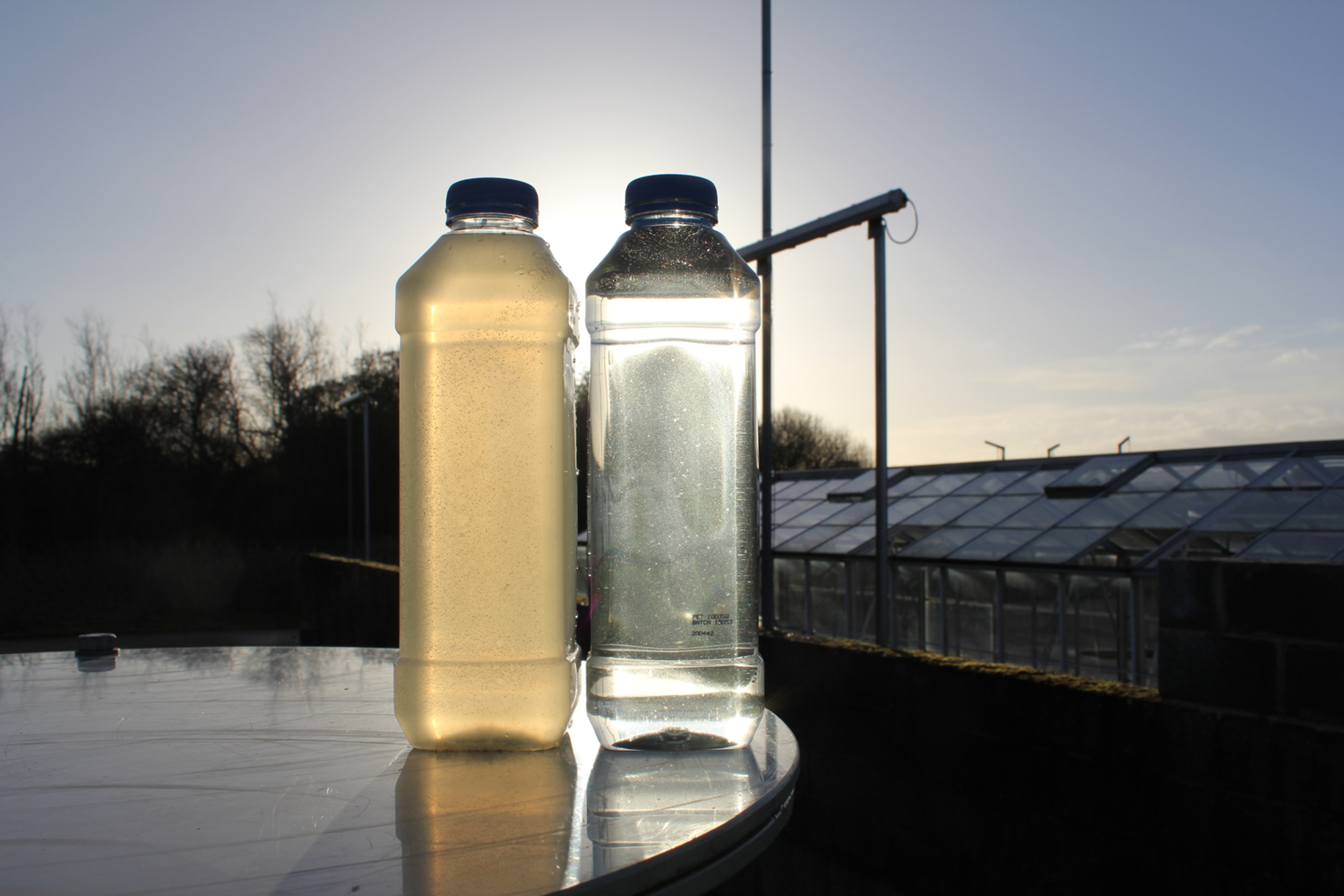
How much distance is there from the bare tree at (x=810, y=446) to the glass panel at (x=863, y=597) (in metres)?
20.7

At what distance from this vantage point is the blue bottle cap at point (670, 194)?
96 centimetres

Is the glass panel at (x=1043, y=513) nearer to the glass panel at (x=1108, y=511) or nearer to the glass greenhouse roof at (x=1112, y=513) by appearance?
the glass greenhouse roof at (x=1112, y=513)

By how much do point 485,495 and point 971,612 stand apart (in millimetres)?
10873

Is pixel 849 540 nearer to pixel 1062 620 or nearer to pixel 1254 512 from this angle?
pixel 1062 620

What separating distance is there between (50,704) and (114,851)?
2.53 ft

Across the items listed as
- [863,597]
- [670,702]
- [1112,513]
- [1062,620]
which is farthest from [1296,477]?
[670,702]

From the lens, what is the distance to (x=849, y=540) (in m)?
12.2

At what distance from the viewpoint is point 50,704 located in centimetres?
129

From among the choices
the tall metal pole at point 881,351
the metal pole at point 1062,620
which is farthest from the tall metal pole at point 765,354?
the metal pole at point 1062,620

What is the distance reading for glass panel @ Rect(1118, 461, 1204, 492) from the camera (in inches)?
437

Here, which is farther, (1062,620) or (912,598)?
(912,598)

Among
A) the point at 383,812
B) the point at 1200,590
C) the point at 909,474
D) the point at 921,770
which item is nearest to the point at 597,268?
the point at 383,812

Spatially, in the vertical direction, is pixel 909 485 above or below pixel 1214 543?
above

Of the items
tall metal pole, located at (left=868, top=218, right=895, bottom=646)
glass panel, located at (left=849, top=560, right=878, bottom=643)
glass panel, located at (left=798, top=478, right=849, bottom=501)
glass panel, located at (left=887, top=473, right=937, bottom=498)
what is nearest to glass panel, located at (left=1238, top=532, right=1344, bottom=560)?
glass panel, located at (left=849, top=560, right=878, bottom=643)
